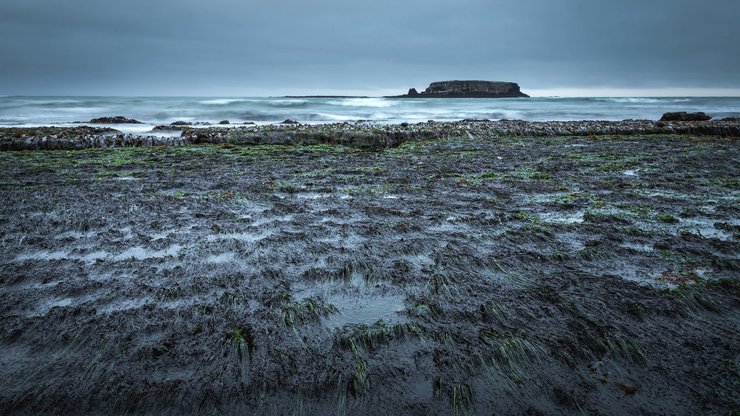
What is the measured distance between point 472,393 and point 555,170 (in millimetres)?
8605

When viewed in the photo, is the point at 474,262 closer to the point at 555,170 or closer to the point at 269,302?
the point at 269,302

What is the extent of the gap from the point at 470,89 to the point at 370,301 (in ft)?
482

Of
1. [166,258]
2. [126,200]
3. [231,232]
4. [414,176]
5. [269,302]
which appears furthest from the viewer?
[414,176]

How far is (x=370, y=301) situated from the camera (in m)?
3.44

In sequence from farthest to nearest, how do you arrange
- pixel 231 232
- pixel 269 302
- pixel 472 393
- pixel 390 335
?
pixel 231 232 < pixel 269 302 < pixel 390 335 < pixel 472 393

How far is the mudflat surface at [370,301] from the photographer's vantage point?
232 centimetres

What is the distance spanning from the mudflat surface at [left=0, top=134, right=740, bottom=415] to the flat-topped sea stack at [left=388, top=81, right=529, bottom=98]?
5487 inches

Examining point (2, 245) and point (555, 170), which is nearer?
point (2, 245)

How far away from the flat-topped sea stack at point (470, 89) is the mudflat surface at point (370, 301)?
457 feet

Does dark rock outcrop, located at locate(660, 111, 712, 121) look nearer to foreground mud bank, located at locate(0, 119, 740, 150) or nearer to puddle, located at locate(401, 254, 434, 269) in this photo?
foreground mud bank, located at locate(0, 119, 740, 150)

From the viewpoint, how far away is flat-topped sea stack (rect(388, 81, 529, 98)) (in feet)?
454

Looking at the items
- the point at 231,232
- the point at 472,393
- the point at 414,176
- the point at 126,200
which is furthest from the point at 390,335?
the point at 414,176

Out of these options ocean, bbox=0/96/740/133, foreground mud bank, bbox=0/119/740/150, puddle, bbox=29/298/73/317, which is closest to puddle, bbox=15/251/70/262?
puddle, bbox=29/298/73/317

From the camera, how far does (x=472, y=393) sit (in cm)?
235
